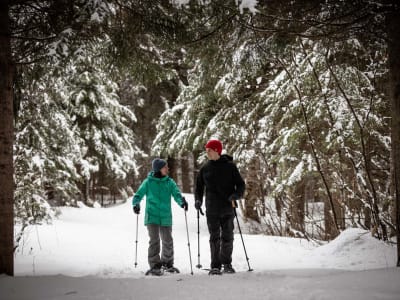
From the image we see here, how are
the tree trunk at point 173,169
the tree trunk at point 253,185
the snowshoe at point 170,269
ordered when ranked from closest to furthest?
the snowshoe at point 170,269 < the tree trunk at point 253,185 < the tree trunk at point 173,169

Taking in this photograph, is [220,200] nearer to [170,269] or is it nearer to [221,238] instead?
[221,238]

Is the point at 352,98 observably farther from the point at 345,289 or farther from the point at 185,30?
the point at 345,289

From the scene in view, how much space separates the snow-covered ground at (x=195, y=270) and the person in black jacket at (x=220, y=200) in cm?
46

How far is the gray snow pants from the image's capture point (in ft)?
18.5

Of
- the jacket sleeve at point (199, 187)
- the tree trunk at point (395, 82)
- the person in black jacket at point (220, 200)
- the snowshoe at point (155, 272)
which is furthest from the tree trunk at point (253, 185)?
the tree trunk at point (395, 82)

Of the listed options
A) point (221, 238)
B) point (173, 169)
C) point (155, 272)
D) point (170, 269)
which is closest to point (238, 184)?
point (221, 238)

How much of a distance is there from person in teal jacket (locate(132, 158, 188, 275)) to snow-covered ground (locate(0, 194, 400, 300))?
1.15ft

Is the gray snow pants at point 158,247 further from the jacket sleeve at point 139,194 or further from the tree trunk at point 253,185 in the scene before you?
the tree trunk at point 253,185

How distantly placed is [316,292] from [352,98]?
4633mm

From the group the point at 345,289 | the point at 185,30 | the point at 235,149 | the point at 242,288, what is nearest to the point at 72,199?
the point at 235,149

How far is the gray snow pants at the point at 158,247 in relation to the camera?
5.64m

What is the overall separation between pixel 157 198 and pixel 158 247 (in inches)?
31.4

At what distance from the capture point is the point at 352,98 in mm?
6941

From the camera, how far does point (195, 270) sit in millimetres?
5742
